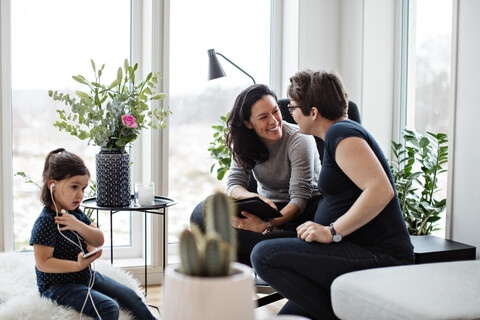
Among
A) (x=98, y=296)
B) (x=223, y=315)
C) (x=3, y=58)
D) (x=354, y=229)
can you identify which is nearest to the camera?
(x=223, y=315)

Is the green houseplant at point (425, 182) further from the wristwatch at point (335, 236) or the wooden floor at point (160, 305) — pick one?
the wristwatch at point (335, 236)

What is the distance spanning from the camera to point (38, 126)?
10.3ft

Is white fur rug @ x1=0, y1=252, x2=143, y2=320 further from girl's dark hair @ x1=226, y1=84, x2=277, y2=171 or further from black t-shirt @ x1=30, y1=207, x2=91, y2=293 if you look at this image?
girl's dark hair @ x1=226, y1=84, x2=277, y2=171

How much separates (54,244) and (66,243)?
2.3 inches

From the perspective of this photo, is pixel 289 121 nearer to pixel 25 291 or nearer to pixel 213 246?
pixel 25 291

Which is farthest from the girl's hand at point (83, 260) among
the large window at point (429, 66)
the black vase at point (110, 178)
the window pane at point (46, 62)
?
the large window at point (429, 66)

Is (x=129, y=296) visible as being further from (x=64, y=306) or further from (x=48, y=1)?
(x=48, y=1)

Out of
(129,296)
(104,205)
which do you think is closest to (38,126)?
(104,205)

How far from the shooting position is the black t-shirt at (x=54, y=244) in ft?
6.56

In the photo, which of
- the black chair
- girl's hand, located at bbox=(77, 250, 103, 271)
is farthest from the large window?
girl's hand, located at bbox=(77, 250, 103, 271)

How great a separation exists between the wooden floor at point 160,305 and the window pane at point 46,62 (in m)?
0.51

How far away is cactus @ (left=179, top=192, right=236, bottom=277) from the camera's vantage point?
103cm

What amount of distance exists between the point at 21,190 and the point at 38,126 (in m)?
0.37

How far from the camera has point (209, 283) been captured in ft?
3.37
